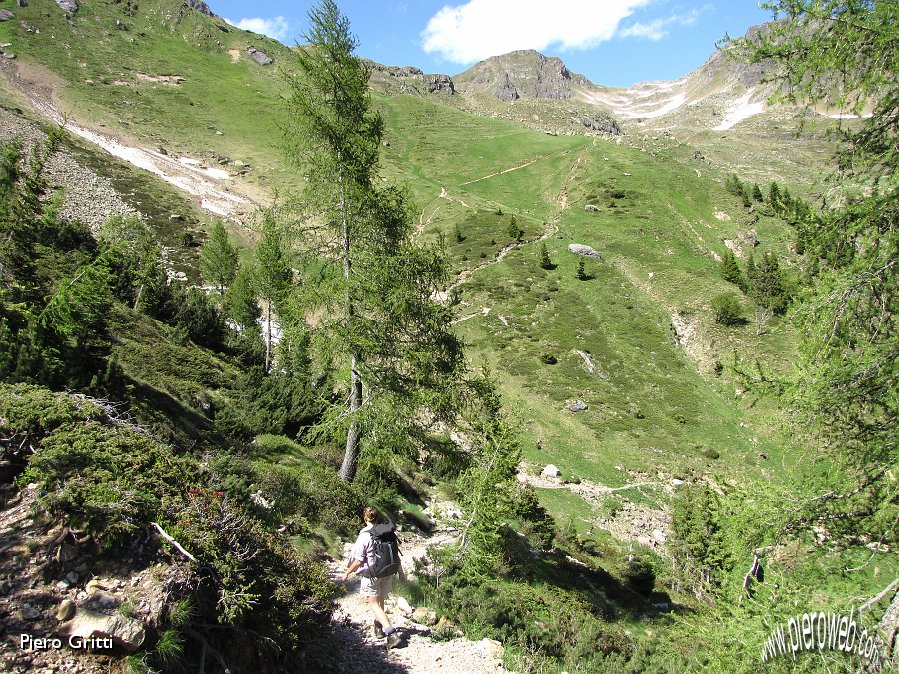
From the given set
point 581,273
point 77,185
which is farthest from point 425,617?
point 77,185

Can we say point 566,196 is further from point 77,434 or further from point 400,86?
point 400,86

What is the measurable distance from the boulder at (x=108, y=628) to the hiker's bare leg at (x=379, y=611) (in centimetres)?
382

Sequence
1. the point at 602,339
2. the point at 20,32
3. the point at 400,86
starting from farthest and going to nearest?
the point at 400,86, the point at 20,32, the point at 602,339

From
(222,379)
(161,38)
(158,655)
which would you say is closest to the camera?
(158,655)

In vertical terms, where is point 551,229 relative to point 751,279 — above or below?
above

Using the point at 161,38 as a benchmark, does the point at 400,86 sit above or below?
above

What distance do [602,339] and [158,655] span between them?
129ft

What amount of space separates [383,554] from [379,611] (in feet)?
2.64

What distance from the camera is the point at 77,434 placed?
201 inches

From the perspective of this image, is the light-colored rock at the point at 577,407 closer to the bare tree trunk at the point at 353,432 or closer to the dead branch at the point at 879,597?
the bare tree trunk at the point at 353,432

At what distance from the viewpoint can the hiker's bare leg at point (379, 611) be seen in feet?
21.9

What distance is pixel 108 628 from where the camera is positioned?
355cm

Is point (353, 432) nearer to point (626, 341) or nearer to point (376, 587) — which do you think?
point (376, 587)

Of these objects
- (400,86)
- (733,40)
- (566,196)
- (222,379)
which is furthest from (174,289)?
(400,86)
